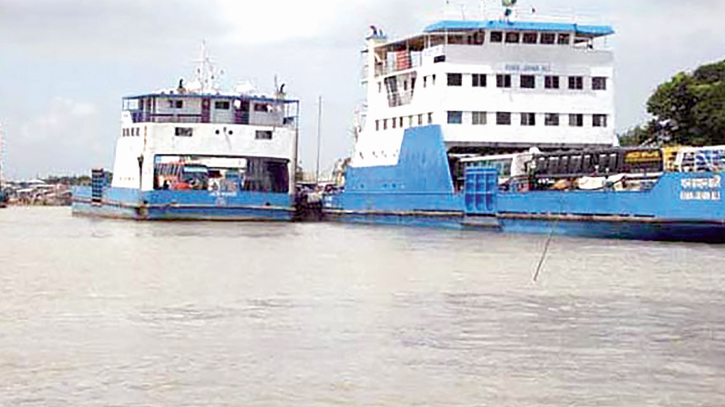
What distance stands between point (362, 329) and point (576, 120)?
2602 centimetres

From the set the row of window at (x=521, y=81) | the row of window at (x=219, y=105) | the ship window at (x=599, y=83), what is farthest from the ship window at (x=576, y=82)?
the row of window at (x=219, y=105)

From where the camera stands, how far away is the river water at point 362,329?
9930 mm

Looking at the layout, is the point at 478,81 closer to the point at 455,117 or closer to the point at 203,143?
the point at 455,117

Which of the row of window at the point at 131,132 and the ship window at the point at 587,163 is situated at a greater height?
the row of window at the point at 131,132

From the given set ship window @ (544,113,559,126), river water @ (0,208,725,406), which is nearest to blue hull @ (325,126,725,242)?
river water @ (0,208,725,406)

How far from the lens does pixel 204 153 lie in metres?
42.5

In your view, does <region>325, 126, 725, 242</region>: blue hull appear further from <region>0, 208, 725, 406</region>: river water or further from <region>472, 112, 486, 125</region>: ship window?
<region>0, 208, 725, 406</region>: river water

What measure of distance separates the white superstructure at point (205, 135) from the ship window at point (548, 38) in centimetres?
1042

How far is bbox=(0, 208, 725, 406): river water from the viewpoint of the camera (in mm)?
9930

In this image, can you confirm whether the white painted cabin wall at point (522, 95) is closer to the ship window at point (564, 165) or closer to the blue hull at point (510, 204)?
the blue hull at point (510, 204)

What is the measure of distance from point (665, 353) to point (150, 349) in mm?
5027

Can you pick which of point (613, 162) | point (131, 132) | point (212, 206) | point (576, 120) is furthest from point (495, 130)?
point (131, 132)

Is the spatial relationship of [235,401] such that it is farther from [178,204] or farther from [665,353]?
[178,204]

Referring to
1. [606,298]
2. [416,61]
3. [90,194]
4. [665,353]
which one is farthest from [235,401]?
[90,194]
